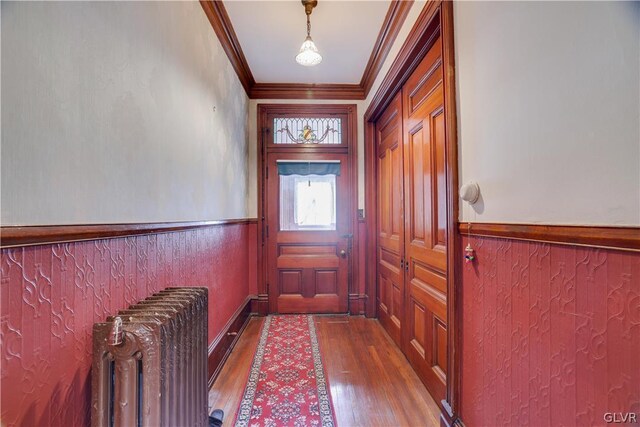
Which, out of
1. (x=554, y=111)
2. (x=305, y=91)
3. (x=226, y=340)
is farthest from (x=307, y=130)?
(x=554, y=111)

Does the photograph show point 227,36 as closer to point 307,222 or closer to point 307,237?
point 307,222

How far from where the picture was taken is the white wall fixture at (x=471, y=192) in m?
1.21

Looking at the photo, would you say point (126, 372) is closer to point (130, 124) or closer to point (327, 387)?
point (130, 124)

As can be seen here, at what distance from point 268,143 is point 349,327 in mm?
2269

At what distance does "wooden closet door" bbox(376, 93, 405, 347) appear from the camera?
2387 mm

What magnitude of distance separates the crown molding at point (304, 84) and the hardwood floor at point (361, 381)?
2578 mm

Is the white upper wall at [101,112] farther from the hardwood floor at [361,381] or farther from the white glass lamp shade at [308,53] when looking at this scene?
the hardwood floor at [361,381]

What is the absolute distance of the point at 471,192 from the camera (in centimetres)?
122

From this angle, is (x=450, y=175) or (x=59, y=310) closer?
(x=59, y=310)

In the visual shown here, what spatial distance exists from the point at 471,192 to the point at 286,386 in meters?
1.68

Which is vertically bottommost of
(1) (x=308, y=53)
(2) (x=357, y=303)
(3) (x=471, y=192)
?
(2) (x=357, y=303)

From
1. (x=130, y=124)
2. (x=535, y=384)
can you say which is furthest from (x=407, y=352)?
(x=130, y=124)

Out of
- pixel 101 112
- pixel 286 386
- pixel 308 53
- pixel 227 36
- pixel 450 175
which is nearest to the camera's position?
pixel 101 112

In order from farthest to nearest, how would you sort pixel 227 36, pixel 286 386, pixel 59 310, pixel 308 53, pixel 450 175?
pixel 227 36 < pixel 308 53 < pixel 286 386 < pixel 450 175 < pixel 59 310
